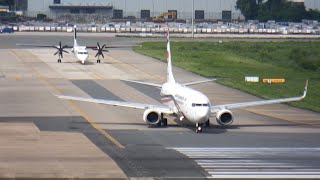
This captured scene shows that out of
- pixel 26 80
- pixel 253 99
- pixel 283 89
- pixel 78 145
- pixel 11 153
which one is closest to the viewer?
pixel 11 153

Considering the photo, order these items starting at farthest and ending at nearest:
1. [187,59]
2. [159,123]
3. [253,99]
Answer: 1. [187,59]
2. [253,99]
3. [159,123]

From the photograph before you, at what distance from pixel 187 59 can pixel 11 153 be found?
66.1 metres

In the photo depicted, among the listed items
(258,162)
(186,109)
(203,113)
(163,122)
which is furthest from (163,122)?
(258,162)

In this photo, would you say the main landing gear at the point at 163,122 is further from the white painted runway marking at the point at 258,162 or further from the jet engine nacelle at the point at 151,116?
the white painted runway marking at the point at 258,162

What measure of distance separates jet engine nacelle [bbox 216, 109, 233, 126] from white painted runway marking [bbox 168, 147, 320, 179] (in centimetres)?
668

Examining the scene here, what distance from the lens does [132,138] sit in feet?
146

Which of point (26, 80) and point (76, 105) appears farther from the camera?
point (26, 80)

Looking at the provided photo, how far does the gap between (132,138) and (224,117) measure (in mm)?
5757

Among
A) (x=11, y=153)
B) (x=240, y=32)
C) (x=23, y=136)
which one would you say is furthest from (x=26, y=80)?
(x=240, y=32)

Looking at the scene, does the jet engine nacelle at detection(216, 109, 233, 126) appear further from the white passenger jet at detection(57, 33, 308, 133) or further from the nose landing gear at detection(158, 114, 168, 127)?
the nose landing gear at detection(158, 114, 168, 127)

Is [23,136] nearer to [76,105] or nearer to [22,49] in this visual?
[76,105]

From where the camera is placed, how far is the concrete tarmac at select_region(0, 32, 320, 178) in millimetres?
35438

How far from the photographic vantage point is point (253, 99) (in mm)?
64375

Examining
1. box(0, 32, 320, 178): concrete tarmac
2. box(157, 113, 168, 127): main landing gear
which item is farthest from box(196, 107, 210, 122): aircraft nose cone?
box(157, 113, 168, 127): main landing gear
